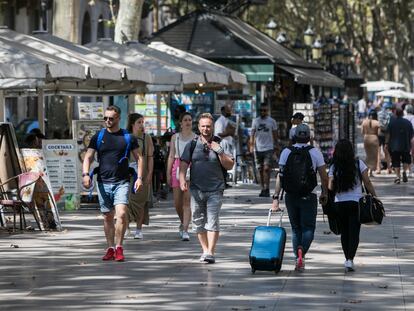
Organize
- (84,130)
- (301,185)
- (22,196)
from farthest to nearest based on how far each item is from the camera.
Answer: (84,130) < (22,196) < (301,185)

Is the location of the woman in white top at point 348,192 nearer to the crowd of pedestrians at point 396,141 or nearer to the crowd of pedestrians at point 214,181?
the crowd of pedestrians at point 214,181

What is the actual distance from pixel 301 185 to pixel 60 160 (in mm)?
8035

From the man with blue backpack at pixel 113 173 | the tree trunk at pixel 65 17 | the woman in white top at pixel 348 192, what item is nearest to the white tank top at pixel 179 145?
the man with blue backpack at pixel 113 173

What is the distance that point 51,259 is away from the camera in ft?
45.8

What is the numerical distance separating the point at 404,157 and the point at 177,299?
1745 cm

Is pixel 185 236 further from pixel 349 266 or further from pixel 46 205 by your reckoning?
pixel 349 266

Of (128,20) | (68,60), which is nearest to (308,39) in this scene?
(128,20)

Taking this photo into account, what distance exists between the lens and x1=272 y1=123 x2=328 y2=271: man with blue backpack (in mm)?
12906

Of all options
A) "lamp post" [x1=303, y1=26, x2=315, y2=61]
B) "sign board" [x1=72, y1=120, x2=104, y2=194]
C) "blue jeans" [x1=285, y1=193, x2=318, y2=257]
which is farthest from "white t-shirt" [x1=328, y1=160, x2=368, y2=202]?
"lamp post" [x1=303, y1=26, x2=315, y2=61]

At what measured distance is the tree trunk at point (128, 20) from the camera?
2773cm

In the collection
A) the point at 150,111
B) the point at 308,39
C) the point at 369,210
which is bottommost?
the point at 369,210

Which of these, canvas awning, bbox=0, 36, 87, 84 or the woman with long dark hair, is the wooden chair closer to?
the woman with long dark hair

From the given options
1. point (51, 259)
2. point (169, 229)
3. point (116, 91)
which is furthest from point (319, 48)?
point (51, 259)

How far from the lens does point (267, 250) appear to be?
12.7 m
